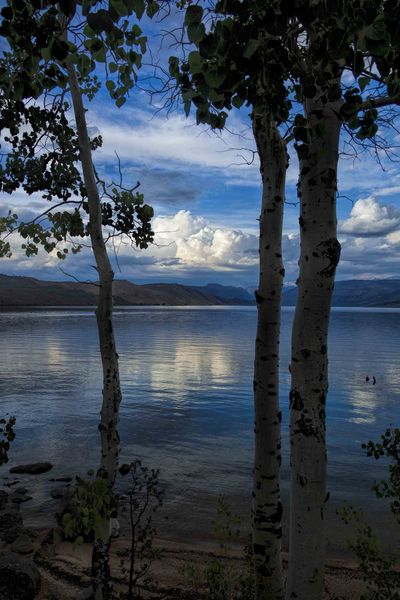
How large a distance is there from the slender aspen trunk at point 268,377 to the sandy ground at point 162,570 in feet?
10.5

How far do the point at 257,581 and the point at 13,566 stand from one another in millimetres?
6505

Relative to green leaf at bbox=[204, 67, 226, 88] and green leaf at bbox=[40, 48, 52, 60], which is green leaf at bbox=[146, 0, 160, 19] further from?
green leaf at bbox=[204, 67, 226, 88]

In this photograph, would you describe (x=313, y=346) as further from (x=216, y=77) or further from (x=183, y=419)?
(x=183, y=419)

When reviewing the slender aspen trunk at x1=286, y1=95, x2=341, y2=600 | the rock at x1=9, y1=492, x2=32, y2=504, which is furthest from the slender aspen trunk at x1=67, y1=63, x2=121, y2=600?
the rock at x1=9, y1=492, x2=32, y2=504

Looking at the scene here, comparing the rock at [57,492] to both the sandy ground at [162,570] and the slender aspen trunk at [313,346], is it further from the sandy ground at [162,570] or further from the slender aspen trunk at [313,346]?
the slender aspen trunk at [313,346]

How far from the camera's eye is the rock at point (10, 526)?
14.5 meters

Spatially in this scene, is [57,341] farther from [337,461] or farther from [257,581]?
[257,581]

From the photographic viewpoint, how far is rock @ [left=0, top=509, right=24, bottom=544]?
14.5 m

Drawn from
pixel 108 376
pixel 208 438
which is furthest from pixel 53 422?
pixel 108 376

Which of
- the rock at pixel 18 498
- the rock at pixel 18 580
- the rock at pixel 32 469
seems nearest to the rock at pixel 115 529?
the rock at pixel 18 580

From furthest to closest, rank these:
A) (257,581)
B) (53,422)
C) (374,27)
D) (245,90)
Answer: (53,422), (257,581), (245,90), (374,27)

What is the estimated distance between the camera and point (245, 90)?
340 centimetres

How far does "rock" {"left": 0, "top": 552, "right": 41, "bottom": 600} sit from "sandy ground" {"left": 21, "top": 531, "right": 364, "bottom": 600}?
0.98 feet

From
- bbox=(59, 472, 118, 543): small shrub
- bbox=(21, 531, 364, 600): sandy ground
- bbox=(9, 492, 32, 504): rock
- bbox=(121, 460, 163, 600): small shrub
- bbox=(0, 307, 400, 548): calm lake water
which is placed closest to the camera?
bbox=(59, 472, 118, 543): small shrub
